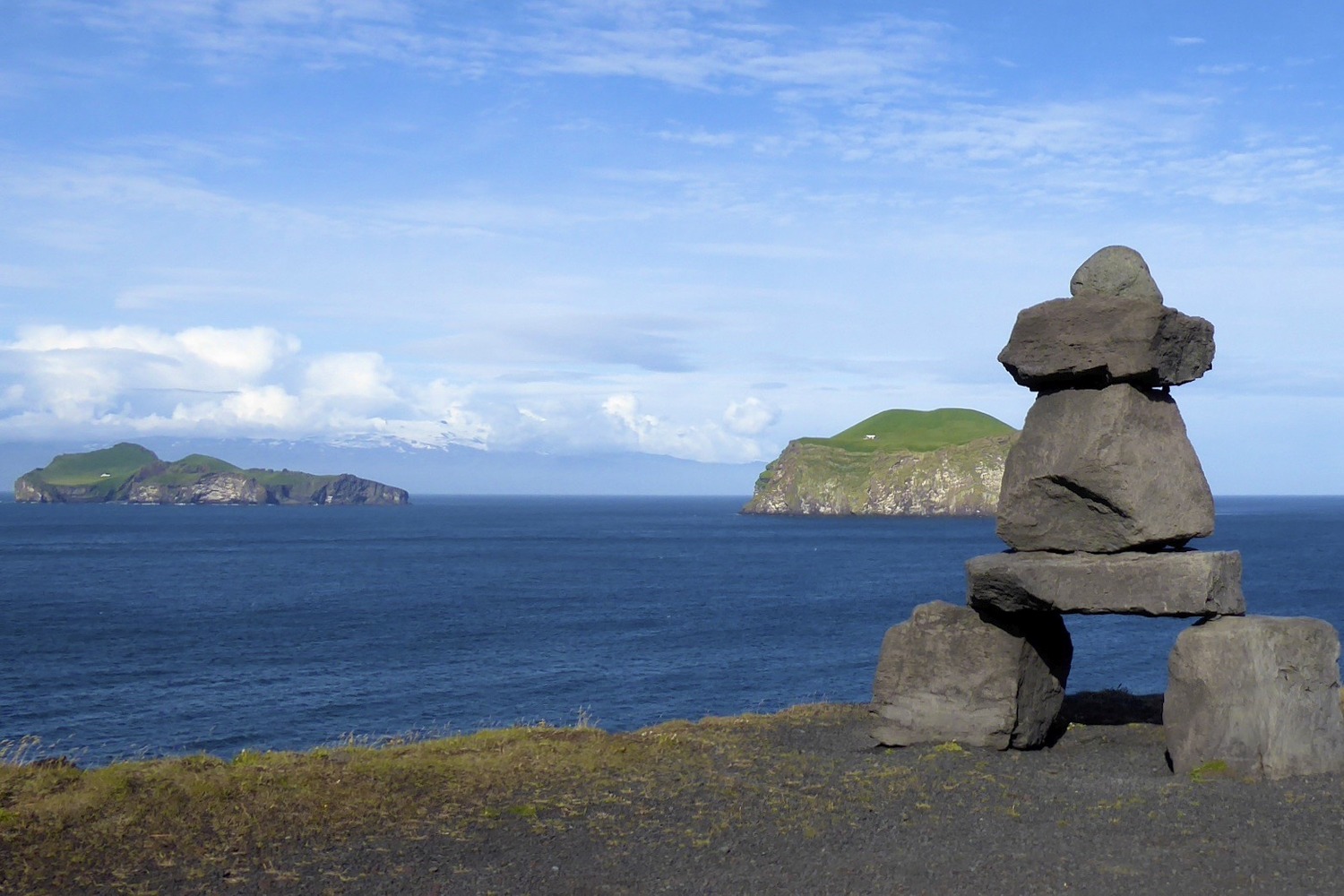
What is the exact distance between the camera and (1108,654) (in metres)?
44.6

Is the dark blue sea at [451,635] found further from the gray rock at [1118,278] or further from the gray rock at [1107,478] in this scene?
the gray rock at [1118,278]

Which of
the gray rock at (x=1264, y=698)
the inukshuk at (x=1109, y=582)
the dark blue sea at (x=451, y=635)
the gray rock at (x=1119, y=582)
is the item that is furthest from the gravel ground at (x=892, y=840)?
the dark blue sea at (x=451, y=635)

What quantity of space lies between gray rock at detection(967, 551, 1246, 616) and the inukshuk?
2 cm

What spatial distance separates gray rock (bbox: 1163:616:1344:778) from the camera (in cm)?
1459

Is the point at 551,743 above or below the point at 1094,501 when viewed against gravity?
below

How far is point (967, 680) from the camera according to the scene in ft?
55.3

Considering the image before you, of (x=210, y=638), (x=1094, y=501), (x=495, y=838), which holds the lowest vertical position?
(x=210, y=638)

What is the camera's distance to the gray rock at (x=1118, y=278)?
16125 mm

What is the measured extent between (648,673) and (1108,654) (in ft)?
56.4

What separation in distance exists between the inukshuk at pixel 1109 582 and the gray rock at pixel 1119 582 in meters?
0.02

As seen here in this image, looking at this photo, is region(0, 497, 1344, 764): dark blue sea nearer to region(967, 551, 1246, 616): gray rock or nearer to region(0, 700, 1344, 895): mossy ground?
region(0, 700, 1344, 895): mossy ground

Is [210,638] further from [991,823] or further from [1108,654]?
[991,823]

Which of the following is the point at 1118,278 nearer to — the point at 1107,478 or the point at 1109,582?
the point at 1107,478

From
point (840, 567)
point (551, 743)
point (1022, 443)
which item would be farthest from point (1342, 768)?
point (840, 567)
